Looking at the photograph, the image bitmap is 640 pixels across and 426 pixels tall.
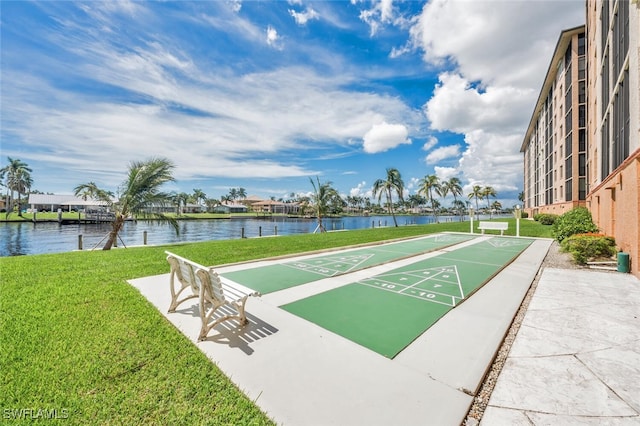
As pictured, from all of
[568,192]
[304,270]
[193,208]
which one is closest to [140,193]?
[304,270]

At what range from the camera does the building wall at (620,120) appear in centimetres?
755

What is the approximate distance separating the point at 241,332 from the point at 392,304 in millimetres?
2747

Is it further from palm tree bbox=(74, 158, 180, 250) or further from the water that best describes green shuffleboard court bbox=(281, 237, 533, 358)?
the water

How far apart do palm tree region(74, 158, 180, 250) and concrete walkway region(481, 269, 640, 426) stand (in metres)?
15.4

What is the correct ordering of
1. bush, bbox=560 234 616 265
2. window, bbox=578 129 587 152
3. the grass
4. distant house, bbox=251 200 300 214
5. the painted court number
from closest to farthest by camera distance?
the grass
the painted court number
bush, bbox=560 234 616 265
window, bbox=578 129 587 152
distant house, bbox=251 200 300 214

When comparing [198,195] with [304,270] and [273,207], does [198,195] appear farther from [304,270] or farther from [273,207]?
[304,270]

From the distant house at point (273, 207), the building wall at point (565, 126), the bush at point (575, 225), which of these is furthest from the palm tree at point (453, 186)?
the distant house at point (273, 207)

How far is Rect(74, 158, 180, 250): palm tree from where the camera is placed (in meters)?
14.5

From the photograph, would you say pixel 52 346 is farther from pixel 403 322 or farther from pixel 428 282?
pixel 428 282

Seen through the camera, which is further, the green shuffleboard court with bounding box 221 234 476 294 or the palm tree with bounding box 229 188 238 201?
the palm tree with bounding box 229 188 238 201

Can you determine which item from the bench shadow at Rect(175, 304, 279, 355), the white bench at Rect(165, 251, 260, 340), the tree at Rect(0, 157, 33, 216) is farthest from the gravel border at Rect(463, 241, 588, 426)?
the tree at Rect(0, 157, 33, 216)

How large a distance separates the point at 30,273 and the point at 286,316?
7.28 m

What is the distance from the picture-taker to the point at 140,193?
14.7 m

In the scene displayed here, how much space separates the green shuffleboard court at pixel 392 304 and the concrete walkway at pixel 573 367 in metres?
1.14
